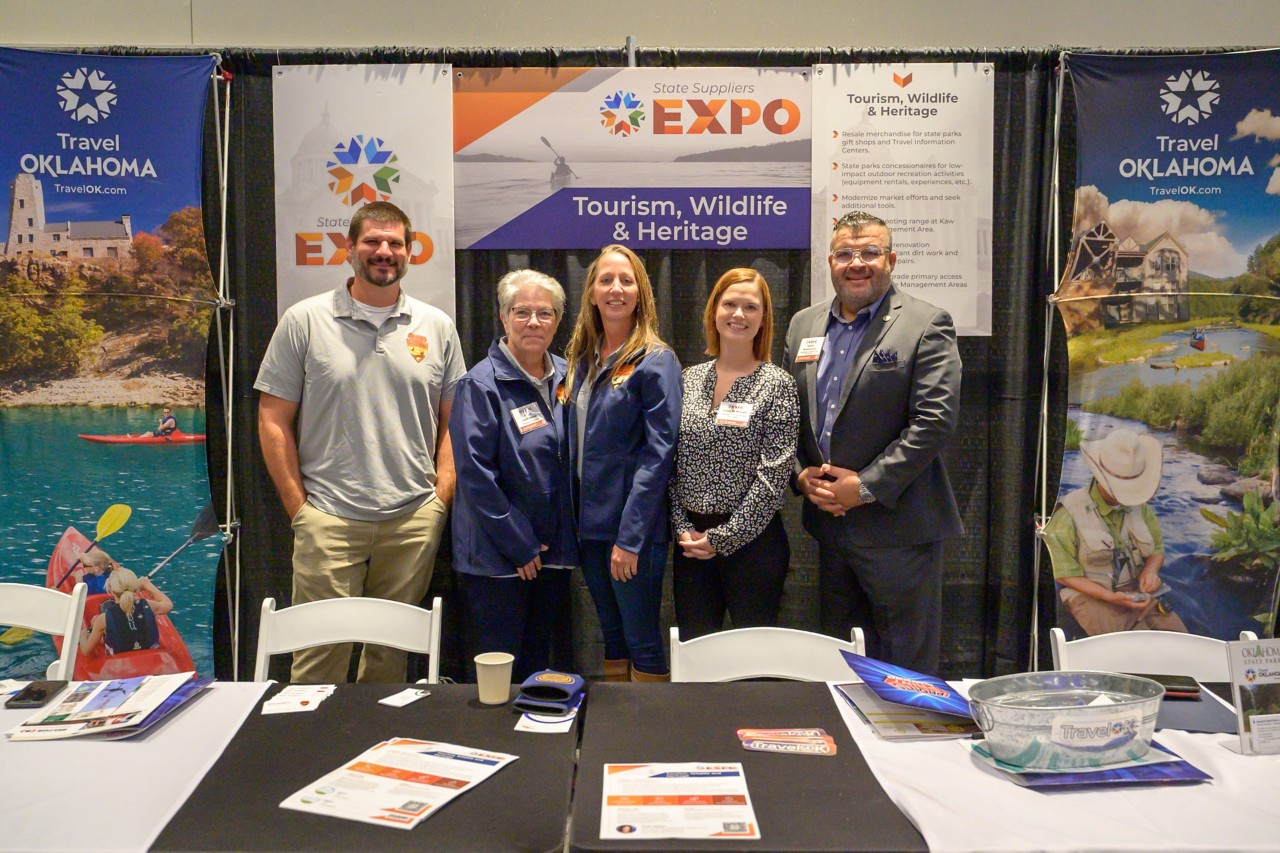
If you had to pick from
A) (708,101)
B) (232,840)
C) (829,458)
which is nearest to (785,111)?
(708,101)

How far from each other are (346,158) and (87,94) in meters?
0.89

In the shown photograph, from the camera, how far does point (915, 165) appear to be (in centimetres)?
328

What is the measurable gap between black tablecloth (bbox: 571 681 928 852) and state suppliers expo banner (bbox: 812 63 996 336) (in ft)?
6.29

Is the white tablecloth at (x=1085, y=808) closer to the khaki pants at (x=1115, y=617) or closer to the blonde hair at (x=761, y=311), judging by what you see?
the blonde hair at (x=761, y=311)

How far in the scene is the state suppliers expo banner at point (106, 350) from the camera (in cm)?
315

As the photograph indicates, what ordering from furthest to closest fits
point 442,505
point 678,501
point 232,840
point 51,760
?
1. point 442,505
2. point 678,501
3. point 51,760
4. point 232,840

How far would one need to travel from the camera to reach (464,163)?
10.9 feet

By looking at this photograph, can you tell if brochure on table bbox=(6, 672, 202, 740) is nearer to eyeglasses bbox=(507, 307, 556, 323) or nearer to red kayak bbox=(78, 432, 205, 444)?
eyeglasses bbox=(507, 307, 556, 323)

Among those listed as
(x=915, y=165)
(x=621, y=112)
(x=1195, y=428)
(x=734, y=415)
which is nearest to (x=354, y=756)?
(x=734, y=415)

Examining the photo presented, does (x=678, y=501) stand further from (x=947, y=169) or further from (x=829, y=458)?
(x=947, y=169)

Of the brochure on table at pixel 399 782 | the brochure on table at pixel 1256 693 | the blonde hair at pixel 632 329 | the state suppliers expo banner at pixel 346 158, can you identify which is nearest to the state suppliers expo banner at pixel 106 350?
the state suppliers expo banner at pixel 346 158

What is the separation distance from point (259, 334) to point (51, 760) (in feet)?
7.10

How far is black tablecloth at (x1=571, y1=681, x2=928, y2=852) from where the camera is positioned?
1.18 m

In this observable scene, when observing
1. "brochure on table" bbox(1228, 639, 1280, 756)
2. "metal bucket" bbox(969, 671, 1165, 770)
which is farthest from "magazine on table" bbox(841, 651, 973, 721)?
"brochure on table" bbox(1228, 639, 1280, 756)
